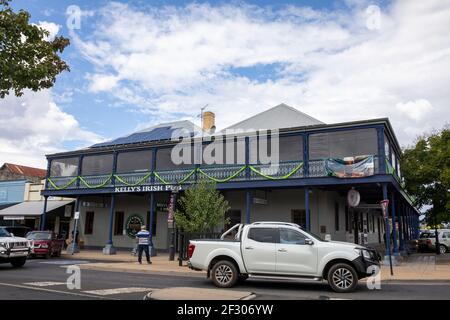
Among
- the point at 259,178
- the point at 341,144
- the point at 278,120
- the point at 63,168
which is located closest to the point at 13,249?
the point at 259,178

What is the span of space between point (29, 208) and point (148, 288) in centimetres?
2414

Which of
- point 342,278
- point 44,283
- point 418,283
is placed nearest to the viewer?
point 342,278

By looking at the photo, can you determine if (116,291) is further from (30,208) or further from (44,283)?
(30,208)

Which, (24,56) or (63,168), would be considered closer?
(24,56)

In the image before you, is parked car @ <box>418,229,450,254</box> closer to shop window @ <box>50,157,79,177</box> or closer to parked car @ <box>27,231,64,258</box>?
parked car @ <box>27,231,64,258</box>

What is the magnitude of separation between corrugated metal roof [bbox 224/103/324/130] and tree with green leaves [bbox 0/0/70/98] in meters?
18.6

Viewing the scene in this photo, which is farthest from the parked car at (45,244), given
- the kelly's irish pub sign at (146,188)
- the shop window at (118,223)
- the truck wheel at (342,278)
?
the truck wheel at (342,278)

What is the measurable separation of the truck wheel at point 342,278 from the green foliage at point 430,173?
13454mm

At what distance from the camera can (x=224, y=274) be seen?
11.4 meters

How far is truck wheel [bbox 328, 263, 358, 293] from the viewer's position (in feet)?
34.2
